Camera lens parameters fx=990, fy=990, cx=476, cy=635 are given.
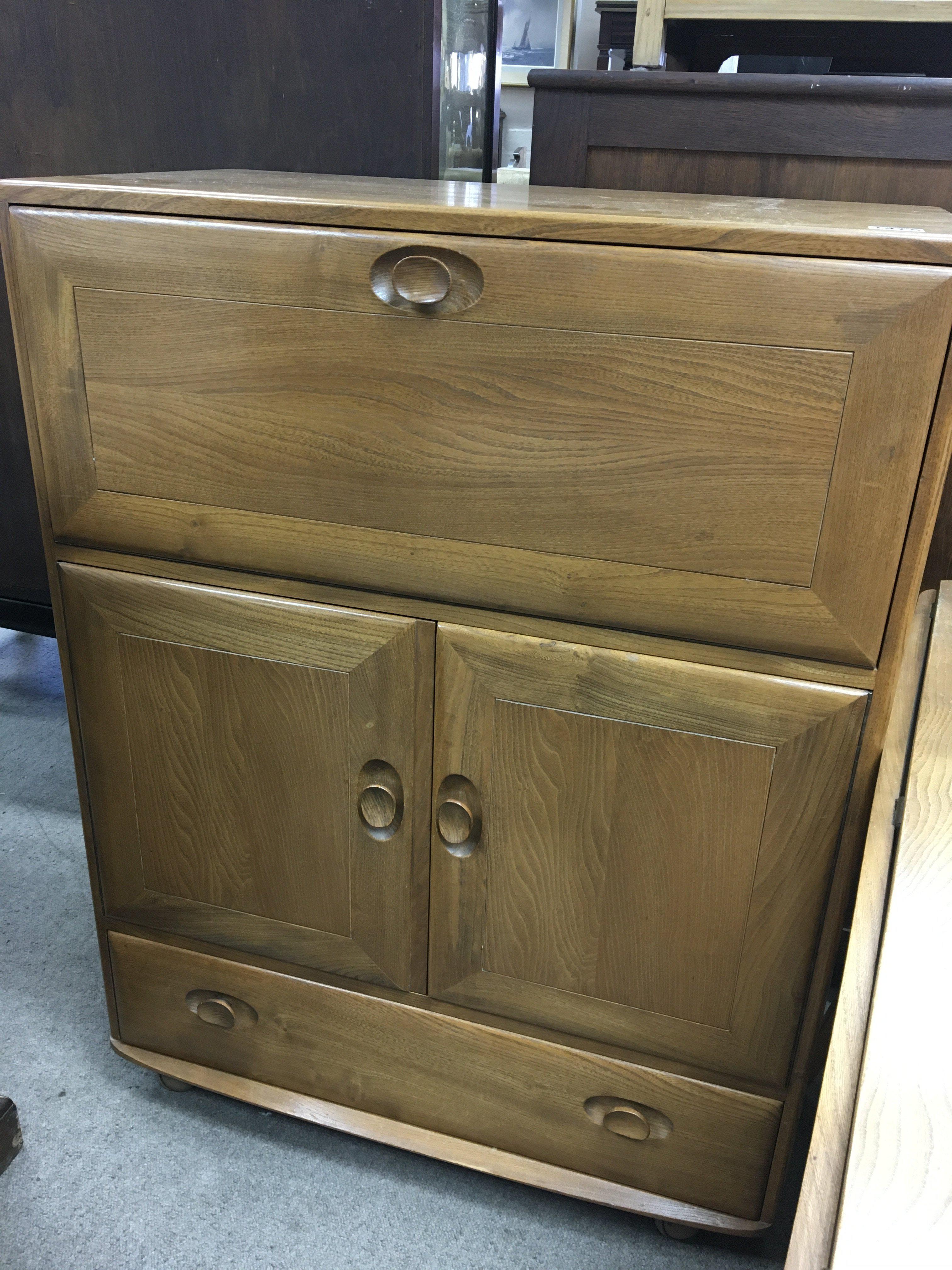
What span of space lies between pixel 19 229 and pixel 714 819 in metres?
0.65

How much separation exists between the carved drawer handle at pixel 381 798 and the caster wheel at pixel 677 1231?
16.4 inches

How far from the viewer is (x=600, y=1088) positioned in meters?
0.80

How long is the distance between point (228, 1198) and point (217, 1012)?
6.3 inches

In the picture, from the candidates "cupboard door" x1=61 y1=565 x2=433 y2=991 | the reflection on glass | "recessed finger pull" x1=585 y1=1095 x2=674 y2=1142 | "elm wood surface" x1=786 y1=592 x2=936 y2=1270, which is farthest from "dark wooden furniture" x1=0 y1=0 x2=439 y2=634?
"recessed finger pull" x1=585 y1=1095 x2=674 y2=1142

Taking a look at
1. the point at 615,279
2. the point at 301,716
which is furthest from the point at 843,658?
the point at 301,716

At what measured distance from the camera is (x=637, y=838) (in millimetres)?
721

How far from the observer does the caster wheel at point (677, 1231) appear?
2.79 feet

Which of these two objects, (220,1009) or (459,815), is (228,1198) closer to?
(220,1009)

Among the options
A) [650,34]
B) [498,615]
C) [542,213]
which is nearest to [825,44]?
[650,34]

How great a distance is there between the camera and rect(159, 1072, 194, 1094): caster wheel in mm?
984

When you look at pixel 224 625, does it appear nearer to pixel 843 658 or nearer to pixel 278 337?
pixel 278 337

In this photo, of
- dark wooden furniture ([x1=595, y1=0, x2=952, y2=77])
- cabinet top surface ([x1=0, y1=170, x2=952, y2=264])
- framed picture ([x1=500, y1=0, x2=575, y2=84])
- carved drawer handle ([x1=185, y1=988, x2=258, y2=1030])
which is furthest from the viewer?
framed picture ([x1=500, y1=0, x2=575, y2=84])

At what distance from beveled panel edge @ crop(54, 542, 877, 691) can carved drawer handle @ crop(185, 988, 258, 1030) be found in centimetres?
40

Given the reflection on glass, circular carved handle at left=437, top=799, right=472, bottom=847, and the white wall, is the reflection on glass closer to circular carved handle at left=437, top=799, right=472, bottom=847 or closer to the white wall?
circular carved handle at left=437, top=799, right=472, bottom=847
